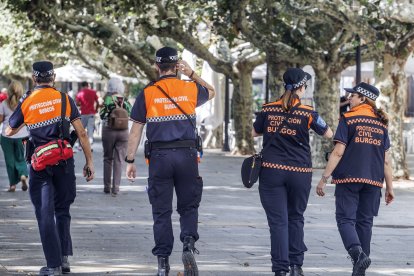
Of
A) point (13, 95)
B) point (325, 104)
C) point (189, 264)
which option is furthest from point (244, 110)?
point (189, 264)

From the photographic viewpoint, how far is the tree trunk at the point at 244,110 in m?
32.7

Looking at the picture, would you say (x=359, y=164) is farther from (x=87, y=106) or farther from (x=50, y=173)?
(x=87, y=106)

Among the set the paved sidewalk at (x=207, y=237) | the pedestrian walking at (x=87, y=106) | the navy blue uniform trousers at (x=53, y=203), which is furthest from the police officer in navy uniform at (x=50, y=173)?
the pedestrian walking at (x=87, y=106)

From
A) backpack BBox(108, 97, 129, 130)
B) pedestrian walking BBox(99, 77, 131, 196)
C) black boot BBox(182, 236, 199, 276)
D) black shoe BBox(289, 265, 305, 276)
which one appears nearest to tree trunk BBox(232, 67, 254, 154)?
pedestrian walking BBox(99, 77, 131, 196)

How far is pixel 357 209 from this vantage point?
10.6 meters

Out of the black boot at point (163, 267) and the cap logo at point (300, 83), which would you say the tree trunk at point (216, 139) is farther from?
the black boot at point (163, 267)

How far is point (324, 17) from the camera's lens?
23.9 m

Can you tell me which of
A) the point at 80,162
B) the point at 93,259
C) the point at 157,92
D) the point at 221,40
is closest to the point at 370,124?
the point at 157,92

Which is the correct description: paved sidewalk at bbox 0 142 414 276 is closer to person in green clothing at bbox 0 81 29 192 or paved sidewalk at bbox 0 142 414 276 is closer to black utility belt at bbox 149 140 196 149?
person in green clothing at bbox 0 81 29 192

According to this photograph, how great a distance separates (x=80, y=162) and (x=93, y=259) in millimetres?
17011

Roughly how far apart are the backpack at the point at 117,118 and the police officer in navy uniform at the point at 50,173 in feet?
26.4

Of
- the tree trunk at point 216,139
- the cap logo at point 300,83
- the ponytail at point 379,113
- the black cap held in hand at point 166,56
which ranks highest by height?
the black cap held in hand at point 166,56

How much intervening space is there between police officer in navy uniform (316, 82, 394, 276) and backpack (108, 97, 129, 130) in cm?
840

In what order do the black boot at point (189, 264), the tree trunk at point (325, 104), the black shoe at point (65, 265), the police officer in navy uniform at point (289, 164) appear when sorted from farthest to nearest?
the tree trunk at point (325, 104), the black shoe at point (65, 265), the police officer in navy uniform at point (289, 164), the black boot at point (189, 264)
